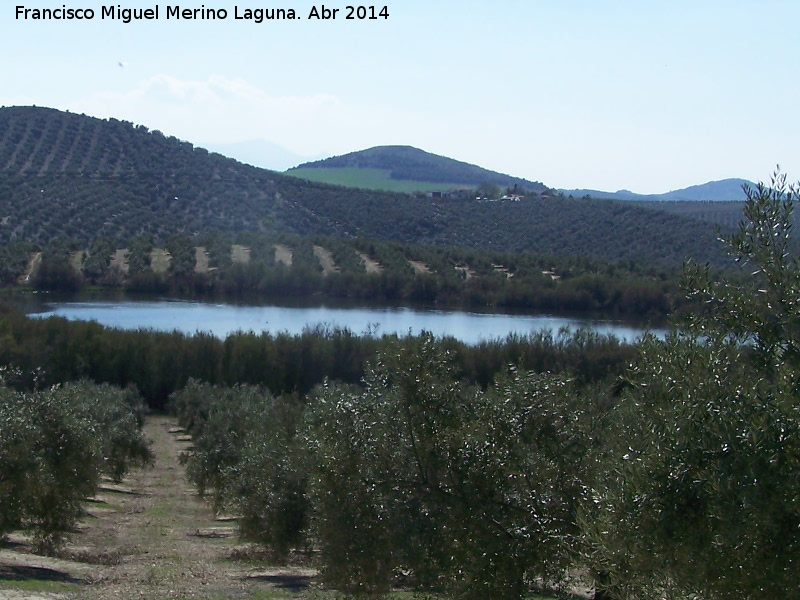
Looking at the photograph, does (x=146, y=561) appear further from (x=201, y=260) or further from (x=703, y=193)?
(x=703, y=193)

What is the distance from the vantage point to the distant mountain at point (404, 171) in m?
142

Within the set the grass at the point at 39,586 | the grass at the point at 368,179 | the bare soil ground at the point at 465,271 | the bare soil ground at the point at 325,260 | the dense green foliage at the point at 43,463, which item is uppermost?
the grass at the point at 368,179

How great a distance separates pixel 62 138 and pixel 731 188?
3286 inches

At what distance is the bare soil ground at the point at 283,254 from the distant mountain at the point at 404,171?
6104 centimetres

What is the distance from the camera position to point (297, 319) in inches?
2392

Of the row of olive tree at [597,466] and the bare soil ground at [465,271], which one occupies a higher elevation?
the bare soil ground at [465,271]

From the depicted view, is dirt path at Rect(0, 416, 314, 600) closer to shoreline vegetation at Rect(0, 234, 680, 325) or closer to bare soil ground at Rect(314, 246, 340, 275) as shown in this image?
shoreline vegetation at Rect(0, 234, 680, 325)

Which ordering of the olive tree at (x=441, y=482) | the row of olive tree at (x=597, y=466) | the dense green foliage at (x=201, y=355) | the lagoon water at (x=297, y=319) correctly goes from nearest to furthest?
the row of olive tree at (x=597, y=466), the olive tree at (x=441, y=482), the dense green foliage at (x=201, y=355), the lagoon water at (x=297, y=319)

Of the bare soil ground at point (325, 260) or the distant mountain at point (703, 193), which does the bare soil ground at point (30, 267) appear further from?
the distant mountain at point (703, 193)

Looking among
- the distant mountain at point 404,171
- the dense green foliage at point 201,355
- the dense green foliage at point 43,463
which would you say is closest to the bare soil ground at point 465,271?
the dense green foliage at point 201,355

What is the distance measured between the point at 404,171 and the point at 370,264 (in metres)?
79.6

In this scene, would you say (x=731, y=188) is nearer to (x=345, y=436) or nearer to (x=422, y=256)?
(x=422, y=256)

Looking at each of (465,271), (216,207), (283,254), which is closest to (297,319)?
Result: (283,254)

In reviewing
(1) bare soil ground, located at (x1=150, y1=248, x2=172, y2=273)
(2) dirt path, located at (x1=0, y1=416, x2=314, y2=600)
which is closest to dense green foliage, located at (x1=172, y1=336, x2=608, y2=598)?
(2) dirt path, located at (x1=0, y1=416, x2=314, y2=600)
